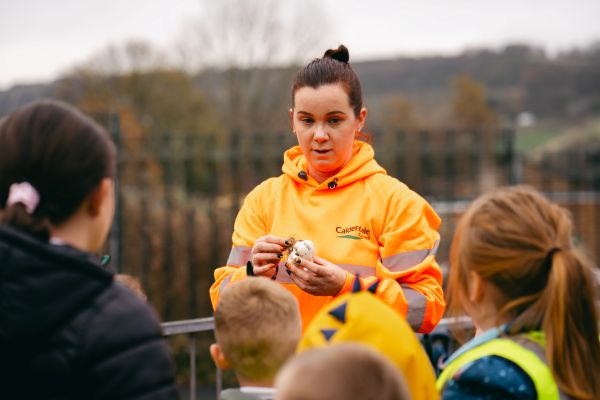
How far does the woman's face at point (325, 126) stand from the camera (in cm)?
272

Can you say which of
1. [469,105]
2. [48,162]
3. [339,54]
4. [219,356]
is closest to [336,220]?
[339,54]

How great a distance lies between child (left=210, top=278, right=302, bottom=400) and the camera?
194cm

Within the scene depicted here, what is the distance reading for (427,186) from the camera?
1251cm

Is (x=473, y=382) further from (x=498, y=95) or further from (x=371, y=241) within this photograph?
(x=498, y=95)

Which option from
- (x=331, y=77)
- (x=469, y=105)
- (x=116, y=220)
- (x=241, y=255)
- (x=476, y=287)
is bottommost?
(x=469, y=105)

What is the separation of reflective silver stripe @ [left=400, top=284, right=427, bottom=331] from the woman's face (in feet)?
1.86

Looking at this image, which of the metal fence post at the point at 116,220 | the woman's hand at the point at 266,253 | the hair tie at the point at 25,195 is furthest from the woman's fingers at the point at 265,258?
the metal fence post at the point at 116,220

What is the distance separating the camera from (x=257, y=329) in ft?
6.43

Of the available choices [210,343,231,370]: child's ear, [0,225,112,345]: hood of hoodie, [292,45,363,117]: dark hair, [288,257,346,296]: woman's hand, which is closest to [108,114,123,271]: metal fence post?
[292,45,363,117]: dark hair

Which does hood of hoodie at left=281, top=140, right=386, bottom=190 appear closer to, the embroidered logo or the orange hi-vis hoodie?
the orange hi-vis hoodie

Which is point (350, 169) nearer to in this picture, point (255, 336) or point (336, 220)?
point (336, 220)

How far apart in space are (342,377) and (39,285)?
2.33 ft

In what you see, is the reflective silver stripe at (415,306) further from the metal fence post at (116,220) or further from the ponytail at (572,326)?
the metal fence post at (116,220)

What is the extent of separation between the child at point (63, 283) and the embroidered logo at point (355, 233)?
1.00m
